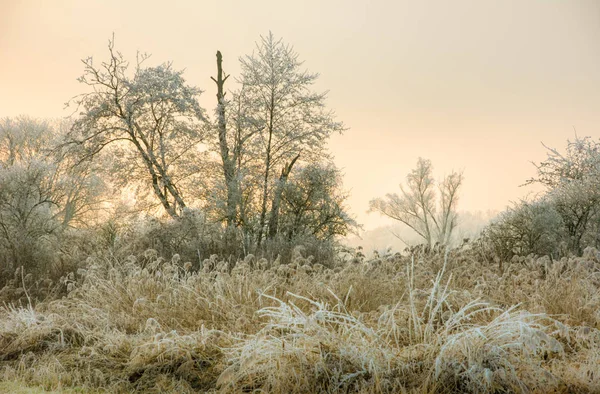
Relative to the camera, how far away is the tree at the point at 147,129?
15.7 metres

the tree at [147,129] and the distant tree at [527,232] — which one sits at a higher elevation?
the tree at [147,129]

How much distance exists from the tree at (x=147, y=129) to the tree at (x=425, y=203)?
15085 mm

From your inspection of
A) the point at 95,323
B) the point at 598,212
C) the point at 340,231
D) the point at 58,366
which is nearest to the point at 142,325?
the point at 95,323

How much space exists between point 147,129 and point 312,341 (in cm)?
1331

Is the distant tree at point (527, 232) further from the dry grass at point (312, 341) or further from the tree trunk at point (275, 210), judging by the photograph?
the tree trunk at point (275, 210)

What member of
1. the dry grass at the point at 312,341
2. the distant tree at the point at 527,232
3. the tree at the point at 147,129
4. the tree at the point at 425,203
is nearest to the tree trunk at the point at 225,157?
the tree at the point at 147,129

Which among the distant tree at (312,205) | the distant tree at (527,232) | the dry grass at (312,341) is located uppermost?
the distant tree at (312,205)

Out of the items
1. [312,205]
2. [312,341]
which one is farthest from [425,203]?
[312,341]

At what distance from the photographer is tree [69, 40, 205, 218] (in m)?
15.7

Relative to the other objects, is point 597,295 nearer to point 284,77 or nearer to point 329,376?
point 329,376

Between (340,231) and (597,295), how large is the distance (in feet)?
34.9

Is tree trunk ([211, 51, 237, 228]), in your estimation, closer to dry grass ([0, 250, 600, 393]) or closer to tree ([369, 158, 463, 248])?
dry grass ([0, 250, 600, 393])

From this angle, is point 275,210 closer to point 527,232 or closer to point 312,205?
point 312,205

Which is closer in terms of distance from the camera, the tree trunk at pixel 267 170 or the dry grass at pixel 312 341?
the dry grass at pixel 312 341
